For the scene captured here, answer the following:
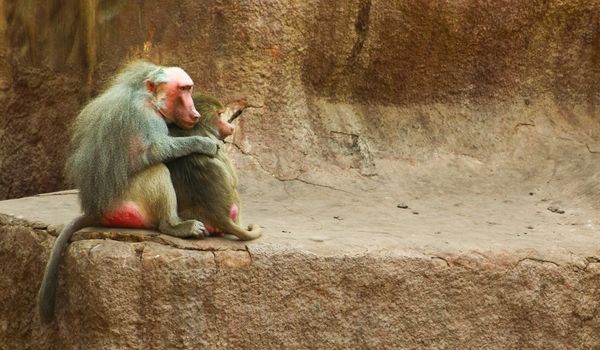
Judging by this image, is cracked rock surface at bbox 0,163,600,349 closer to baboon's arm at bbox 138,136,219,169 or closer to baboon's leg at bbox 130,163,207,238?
baboon's leg at bbox 130,163,207,238

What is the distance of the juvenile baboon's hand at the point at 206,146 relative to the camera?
192 inches

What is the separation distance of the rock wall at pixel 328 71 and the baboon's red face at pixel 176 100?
1733 millimetres

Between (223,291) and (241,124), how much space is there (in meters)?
2.03

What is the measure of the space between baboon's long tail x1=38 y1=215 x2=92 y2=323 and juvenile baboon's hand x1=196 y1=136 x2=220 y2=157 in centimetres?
55

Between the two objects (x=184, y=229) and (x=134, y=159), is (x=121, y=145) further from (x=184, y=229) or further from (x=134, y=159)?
(x=184, y=229)

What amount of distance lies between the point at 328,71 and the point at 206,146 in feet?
7.82

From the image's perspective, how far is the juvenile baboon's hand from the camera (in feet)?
16.0

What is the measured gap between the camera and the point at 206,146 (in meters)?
4.89

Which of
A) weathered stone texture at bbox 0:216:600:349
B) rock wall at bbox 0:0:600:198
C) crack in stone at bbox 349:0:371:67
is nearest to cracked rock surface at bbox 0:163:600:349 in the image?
weathered stone texture at bbox 0:216:600:349

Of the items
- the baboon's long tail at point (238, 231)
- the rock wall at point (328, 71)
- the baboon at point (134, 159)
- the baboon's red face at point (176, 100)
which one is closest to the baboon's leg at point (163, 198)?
the baboon at point (134, 159)

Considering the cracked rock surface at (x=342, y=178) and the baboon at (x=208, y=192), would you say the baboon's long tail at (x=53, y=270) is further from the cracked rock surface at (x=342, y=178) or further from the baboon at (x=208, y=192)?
the baboon at (x=208, y=192)

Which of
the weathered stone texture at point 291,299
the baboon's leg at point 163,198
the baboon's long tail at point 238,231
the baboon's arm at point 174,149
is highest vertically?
the baboon's arm at point 174,149

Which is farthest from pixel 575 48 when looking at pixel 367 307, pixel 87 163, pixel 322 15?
pixel 87 163

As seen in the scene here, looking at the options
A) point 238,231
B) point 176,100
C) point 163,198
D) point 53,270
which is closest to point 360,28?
point 176,100
